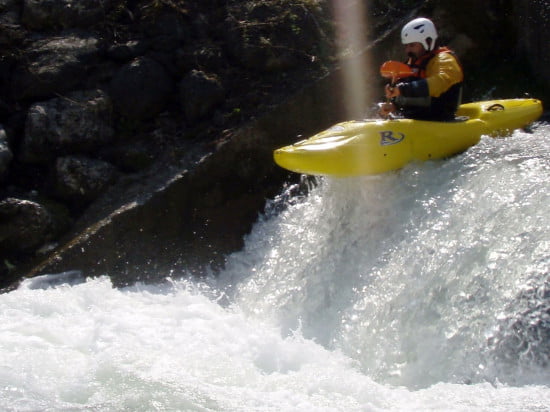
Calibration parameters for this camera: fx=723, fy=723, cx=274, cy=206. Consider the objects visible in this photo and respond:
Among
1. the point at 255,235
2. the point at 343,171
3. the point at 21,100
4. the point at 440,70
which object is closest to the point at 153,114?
the point at 21,100

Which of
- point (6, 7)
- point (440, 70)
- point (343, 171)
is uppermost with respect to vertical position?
point (6, 7)

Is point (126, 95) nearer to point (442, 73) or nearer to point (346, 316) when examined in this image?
point (442, 73)

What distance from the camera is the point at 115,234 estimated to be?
6.44m

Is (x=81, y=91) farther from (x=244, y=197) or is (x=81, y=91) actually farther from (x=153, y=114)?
(x=244, y=197)

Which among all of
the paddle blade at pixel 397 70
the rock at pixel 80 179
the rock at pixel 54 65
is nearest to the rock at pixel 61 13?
the rock at pixel 54 65

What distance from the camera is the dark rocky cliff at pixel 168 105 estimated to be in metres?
6.50

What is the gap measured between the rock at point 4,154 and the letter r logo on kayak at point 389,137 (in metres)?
3.48

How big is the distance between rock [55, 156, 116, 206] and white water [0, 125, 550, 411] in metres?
0.93

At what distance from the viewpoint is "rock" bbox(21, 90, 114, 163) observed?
6.91m

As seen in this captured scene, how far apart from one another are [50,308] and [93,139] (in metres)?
2.05

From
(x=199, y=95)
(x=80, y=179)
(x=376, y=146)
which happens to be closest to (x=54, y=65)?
(x=80, y=179)

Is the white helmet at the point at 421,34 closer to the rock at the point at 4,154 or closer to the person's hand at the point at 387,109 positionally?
the person's hand at the point at 387,109

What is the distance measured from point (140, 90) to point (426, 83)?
293 centimetres

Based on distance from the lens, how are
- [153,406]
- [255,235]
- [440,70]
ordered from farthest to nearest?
[255,235], [440,70], [153,406]
